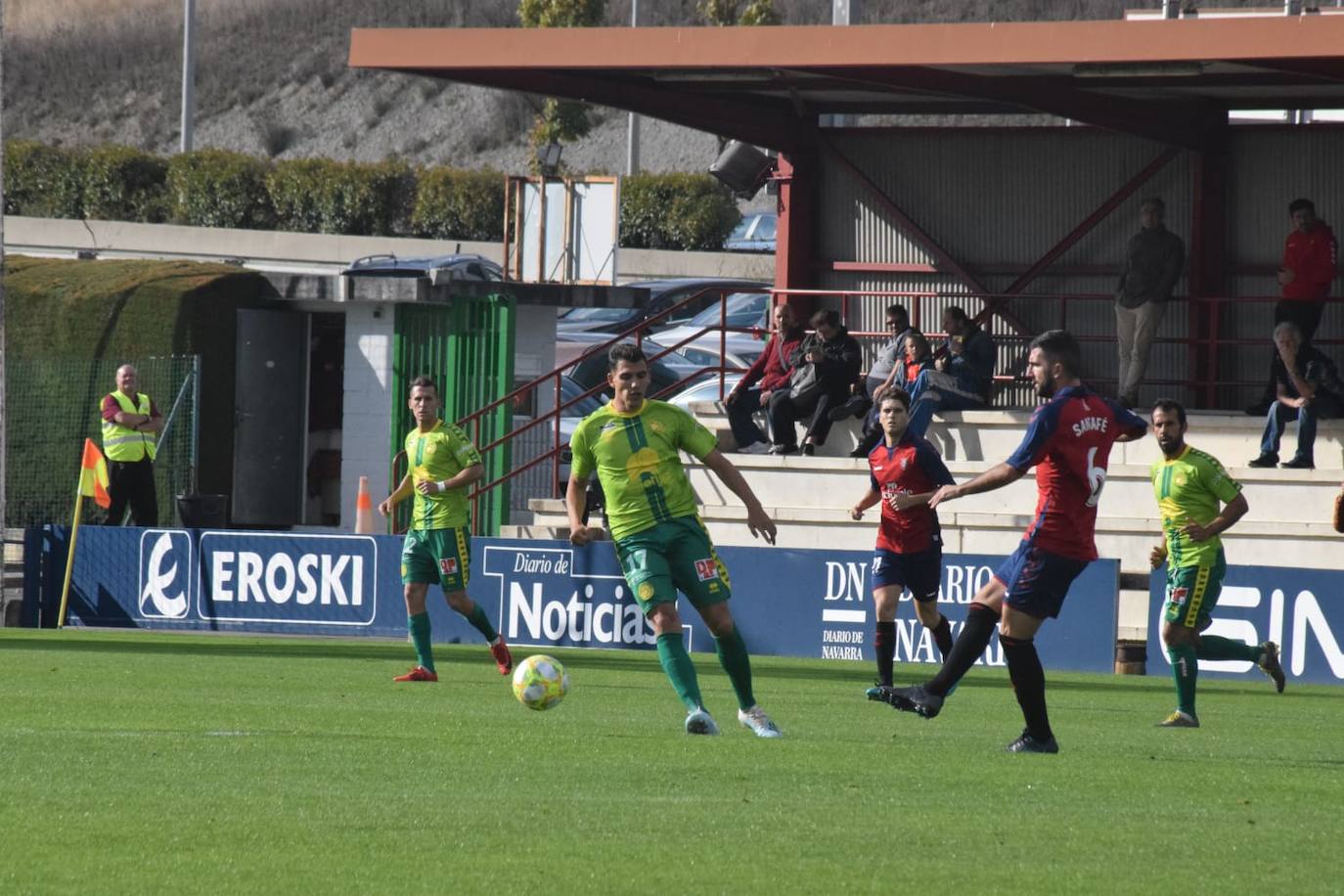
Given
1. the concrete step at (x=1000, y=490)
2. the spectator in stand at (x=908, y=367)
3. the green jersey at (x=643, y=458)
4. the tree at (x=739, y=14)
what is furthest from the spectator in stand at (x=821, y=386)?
the tree at (x=739, y=14)

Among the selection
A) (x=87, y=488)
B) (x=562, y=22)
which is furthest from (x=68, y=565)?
(x=562, y=22)

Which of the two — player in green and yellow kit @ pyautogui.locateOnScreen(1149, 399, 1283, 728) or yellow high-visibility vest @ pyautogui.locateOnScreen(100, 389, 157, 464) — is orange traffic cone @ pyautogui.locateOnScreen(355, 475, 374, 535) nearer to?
yellow high-visibility vest @ pyautogui.locateOnScreen(100, 389, 157, 464)

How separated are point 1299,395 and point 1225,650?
642 centimetres

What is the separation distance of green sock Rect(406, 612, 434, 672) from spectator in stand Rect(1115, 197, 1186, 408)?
9501 mm

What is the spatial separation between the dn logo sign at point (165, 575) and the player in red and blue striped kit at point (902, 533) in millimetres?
9687

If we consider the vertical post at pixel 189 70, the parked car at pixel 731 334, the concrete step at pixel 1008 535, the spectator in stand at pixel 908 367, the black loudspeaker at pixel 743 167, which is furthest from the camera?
the vertical post at pixel 189 70


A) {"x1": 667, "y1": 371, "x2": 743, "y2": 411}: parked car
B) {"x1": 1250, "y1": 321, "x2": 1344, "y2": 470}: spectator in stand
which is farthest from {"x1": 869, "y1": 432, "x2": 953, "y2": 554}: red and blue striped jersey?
{"x1": 667, "y1": 371, "x2": 743, "y2": 411}: parked car

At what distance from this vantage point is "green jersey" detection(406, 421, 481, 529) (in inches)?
588

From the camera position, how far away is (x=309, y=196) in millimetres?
50188

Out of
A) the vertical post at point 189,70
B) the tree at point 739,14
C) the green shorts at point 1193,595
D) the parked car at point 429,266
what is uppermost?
the tree at point 739,14

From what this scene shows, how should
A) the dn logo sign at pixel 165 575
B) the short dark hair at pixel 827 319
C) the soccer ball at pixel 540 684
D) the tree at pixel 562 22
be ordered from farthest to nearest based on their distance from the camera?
the tree at pixel 562 22, the dn logo sign at pixel 165 575, the short dark hair at pixel 827 319, the soccer ball at pixel 540 684

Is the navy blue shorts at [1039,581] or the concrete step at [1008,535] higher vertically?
the navy blue shorts at [1039,581]

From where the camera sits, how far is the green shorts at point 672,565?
10.4 metres

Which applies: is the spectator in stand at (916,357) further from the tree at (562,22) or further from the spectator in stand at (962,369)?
the tree at (562,22)
